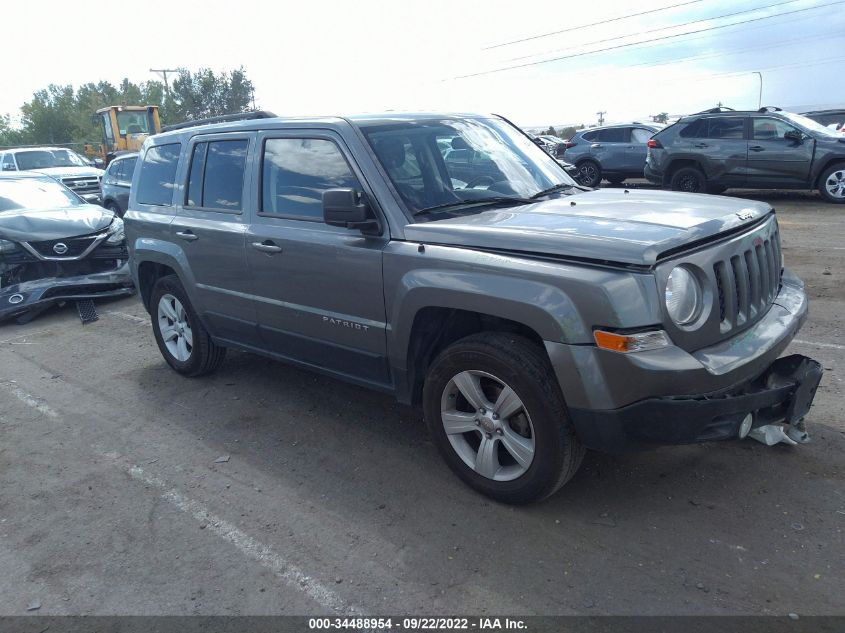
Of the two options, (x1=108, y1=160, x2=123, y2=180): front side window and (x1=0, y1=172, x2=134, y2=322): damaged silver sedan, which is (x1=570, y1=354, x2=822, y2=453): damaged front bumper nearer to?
(x1=0, y1=172, x2=134, y2=322): damaged silver sedan

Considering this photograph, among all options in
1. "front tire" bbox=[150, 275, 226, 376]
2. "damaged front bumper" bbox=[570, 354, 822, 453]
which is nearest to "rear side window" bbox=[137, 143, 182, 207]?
"front tire" bbox=[150, 275, 226, 376]

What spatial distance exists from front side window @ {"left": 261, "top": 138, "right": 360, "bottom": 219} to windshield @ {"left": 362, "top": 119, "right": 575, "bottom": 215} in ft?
0.49

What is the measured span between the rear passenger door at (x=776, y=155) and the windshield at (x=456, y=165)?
1027 cm

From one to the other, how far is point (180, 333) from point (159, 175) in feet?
4.35

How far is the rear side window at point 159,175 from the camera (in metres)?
5.37

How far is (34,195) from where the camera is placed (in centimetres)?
966

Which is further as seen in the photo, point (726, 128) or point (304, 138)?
point (726, 128)

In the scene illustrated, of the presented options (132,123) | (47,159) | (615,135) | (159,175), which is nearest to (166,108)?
(132,123)

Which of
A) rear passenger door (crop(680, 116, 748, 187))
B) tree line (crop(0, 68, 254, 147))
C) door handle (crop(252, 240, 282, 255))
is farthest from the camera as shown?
tree line (crop(0, 68, 254, 147))

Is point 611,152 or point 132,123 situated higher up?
point 132,123

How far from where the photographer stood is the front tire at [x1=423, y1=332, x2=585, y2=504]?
314cm

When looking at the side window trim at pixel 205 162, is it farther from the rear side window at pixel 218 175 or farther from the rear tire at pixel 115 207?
the rear tire at pixel 115 207

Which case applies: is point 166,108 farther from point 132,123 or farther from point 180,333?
point 180,333

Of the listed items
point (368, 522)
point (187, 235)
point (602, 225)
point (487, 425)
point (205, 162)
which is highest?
point (205, 162)
